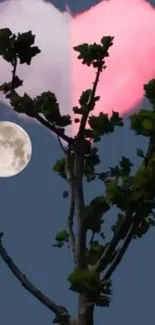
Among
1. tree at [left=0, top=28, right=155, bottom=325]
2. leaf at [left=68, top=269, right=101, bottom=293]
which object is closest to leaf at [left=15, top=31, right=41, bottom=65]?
tree at [left=0, top=28, right=155, bottom=325]

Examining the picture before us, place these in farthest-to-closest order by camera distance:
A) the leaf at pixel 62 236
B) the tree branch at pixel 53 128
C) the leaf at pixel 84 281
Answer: the leaf at pixel 62 236 → the tree branch at pixel 53 128 → the leaf at pixel 84 281

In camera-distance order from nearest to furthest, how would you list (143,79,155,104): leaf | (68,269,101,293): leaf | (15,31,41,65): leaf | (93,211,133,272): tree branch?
(68,269,101,293): leaf < (93,211,133,272): tree branch < (15,31,41,65): leaf < (143,79,155,104): leaf

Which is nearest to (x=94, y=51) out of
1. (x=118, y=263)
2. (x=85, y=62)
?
(x=85, y=62)

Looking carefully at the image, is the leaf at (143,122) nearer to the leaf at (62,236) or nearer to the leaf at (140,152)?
the leaf at (140,152)

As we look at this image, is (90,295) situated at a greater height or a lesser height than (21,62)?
lesser

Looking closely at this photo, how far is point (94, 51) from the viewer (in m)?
22.9

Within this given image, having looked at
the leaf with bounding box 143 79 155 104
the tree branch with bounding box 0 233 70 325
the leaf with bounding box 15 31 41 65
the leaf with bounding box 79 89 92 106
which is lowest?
the tree branch with bounding box 0 233 70 325

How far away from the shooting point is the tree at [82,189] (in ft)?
71.9

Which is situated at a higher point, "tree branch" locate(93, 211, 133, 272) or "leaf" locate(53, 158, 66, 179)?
"leaf" locate(53, 158, 66, 179)

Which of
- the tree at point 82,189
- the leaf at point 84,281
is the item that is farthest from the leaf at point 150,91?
the leaf at point 84,281

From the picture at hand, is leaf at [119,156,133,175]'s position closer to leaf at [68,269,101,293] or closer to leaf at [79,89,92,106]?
leaf at [79,89,92,106]

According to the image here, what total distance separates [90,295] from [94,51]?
5542 mm

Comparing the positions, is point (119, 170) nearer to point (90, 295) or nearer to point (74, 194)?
point (74, 194)

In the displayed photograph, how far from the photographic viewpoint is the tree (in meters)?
21.9
